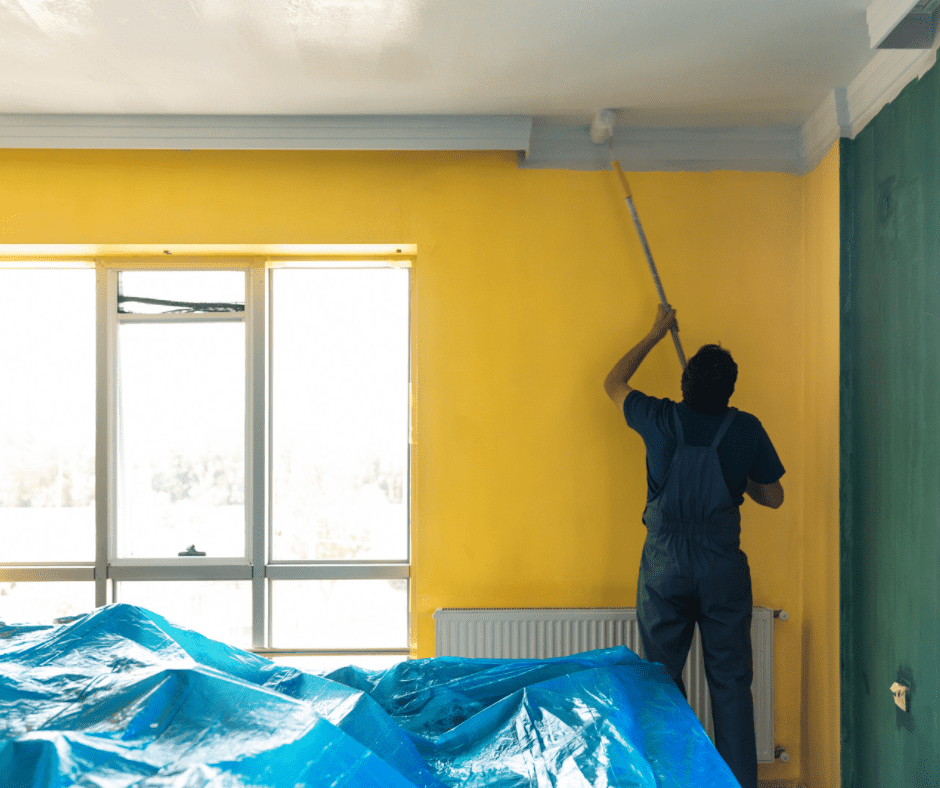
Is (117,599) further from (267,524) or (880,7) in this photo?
(880,7)

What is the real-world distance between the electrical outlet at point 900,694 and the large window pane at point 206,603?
225 centimetres

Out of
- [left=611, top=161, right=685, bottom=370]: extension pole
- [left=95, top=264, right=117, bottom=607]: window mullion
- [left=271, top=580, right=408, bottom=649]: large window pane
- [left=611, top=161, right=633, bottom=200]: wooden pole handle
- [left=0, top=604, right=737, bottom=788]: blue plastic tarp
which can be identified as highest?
[left=611, top=161, right=633, bottom=200]: wooden pole handle

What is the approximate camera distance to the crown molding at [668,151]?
2.38 m

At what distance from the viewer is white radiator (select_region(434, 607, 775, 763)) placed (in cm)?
226

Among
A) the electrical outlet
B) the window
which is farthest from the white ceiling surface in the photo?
the electrical outlet

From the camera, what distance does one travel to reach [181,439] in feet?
8.59

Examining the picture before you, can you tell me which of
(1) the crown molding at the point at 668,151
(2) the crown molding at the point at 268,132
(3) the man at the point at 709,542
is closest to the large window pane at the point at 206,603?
(3) the man at the point at 709,542

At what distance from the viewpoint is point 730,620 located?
1900 mm

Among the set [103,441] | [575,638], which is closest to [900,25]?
[575,638]

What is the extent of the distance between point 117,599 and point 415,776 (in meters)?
1.98

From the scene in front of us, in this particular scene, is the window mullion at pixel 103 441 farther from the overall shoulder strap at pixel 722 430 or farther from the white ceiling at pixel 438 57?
the overall shoulder strap at pixel 722 430

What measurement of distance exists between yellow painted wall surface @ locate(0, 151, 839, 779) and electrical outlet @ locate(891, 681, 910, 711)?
0.57m

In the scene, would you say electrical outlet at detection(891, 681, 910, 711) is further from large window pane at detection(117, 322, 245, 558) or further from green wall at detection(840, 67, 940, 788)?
large window pane at detection(117, 322, 245, 558)

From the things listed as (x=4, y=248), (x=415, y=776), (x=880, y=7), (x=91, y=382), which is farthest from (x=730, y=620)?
(x=4, y=248)
